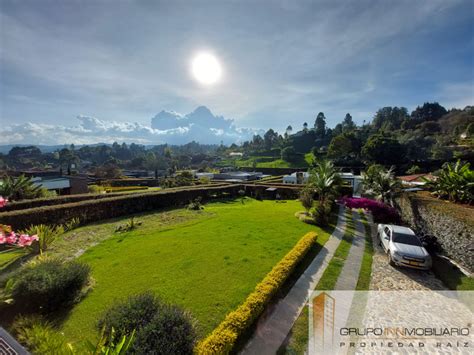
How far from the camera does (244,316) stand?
218 inches

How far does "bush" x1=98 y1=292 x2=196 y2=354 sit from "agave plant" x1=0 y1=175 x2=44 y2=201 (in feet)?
58.6

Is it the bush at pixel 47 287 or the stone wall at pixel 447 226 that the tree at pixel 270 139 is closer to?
the stone wall at pixel 447 226

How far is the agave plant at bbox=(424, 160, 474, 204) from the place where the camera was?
11.9m

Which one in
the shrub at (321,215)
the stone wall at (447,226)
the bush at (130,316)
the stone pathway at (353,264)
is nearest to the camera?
the bush at (130,316)

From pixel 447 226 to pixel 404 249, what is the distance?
9.31 ft

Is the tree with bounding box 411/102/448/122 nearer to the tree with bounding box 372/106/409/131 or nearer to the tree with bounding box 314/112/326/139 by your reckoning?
the tree with bounding box 372/106/409/131

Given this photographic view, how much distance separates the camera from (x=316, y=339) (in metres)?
5.61

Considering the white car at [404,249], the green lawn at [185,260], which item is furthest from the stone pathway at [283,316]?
the white car at [404,249]

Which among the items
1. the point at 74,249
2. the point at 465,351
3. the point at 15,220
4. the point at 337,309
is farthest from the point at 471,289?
the point at 15,220

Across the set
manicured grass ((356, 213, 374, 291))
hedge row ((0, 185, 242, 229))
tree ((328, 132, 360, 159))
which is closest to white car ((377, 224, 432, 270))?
manicured grass ((356, 213, 374, 291))

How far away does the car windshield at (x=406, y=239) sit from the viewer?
34.9 feet

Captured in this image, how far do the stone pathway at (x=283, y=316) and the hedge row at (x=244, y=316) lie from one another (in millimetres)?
304

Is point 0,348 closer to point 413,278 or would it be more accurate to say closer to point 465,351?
point 465,351

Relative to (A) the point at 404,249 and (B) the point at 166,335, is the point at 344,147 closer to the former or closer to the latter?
(A) the point at 404,249
